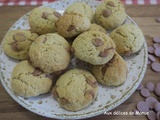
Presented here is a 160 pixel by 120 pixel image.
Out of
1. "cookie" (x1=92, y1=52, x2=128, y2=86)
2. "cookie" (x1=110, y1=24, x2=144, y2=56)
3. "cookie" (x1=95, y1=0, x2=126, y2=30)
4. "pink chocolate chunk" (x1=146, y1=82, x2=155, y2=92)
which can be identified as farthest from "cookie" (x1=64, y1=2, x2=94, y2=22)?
"pink chocolate chunk" (x1=146, y1=82, x2=155, y2=92)

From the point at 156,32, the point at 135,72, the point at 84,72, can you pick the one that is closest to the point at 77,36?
the point at 84,72

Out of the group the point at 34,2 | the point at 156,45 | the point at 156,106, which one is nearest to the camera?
the point at 156,106

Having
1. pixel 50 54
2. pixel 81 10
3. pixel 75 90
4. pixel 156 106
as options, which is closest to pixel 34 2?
pixel 81 10

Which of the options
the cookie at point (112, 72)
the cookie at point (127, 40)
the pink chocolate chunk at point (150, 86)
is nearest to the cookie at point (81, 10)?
the cookie at point (127, 40)

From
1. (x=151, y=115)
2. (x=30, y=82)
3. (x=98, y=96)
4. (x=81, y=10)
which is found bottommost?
(x=151, y=115)

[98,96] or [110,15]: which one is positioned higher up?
[110,15]

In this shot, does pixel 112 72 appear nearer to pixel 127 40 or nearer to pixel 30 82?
pixel 127 40
